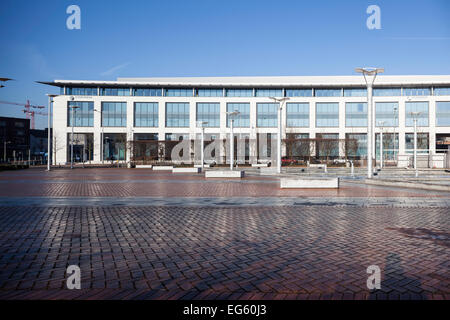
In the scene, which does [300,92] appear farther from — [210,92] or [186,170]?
[186,170]

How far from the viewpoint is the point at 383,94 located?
2569 inches

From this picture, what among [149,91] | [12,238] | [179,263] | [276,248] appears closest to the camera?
[179,263]

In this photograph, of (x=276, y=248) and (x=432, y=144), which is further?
(x=432, y=144)

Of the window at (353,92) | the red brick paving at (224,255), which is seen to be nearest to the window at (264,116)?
the window at (353,92)

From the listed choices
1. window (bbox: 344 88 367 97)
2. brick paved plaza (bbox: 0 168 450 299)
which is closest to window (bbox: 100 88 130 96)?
window (bbox: 344 88 367 97)

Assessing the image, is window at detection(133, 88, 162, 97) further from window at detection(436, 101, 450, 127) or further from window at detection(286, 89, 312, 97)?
window at detection(436, 101, 450, 127)

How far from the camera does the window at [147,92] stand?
218 feet

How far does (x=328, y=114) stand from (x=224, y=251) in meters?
64.8

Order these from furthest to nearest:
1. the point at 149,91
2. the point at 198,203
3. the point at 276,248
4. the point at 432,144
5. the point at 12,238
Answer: the point at 149,91 < the point at 432,144 < the point at 198,203 < the point at 12,238 < the point at 276,248

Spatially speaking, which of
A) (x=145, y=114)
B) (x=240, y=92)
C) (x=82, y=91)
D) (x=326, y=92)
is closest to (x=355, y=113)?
(x=326, y=92)

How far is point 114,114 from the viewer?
213 feet
